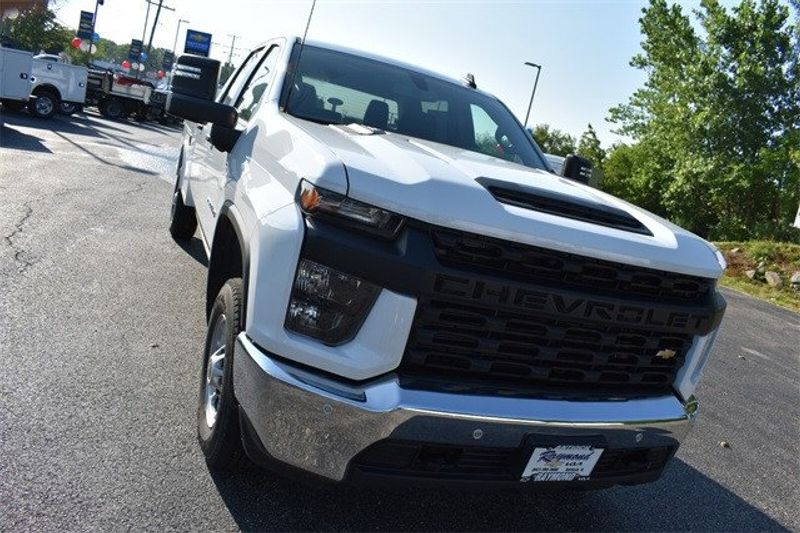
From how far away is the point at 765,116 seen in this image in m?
22.8

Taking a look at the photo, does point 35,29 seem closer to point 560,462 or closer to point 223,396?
point 223,396

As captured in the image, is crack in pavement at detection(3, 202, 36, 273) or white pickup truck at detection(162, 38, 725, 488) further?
crack in pavement at detection(3, 202, 36, 273)

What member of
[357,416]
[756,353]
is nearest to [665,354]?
[357,416]

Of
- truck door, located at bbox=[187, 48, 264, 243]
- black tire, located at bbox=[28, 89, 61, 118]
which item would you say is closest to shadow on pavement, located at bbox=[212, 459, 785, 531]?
truck door, located at bbox=[187, 48, 264, 243]

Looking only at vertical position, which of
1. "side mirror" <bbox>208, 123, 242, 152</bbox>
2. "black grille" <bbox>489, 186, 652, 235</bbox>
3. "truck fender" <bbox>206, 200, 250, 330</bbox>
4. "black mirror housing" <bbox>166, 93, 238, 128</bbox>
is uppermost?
"black grille" <bbox>489, 186, 652, 235</bbox>

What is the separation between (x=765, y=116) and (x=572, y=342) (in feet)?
77.0

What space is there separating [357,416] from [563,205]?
112cm

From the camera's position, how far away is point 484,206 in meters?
2.37

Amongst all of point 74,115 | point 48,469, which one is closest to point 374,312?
point 48,469

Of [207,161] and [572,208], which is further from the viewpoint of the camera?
[207,161]

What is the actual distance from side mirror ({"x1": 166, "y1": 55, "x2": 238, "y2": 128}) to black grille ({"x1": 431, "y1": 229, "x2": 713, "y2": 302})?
1629 millimetres

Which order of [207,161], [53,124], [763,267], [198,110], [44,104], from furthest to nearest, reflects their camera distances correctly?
[44,104], [53,124], [763,267], [207,161], [198,110]

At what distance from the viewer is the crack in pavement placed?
544 centimetres

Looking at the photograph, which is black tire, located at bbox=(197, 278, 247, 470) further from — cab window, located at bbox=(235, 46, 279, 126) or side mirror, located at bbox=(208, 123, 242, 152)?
cab window, located at bbox=(235, 46, 279, 126)
